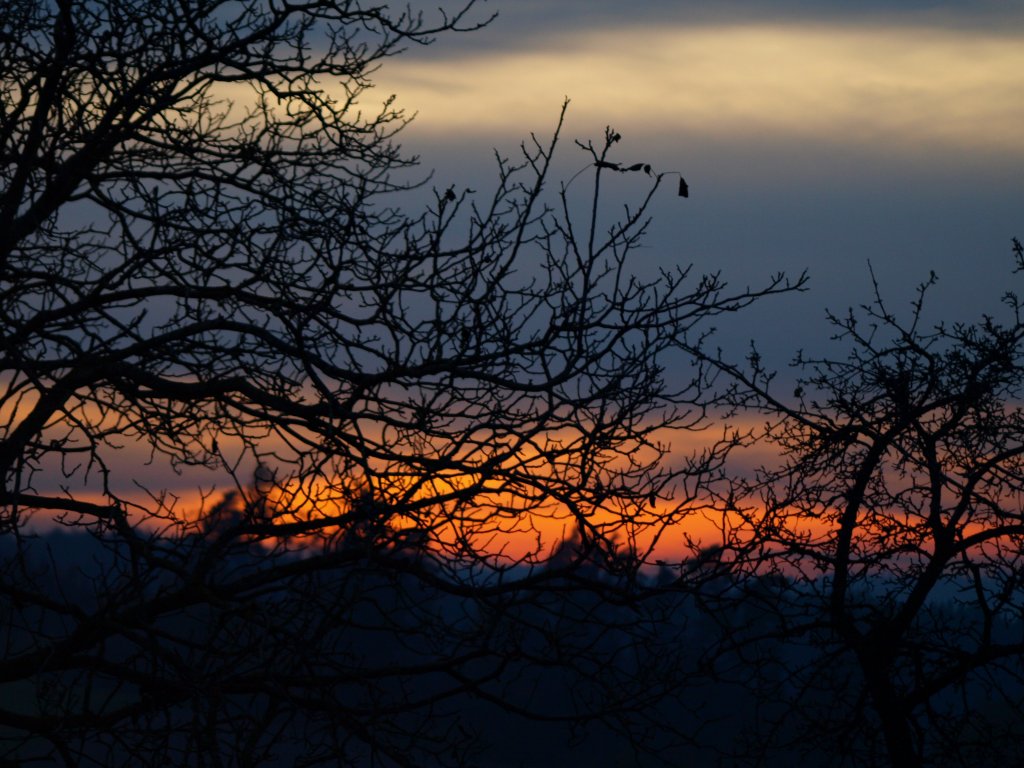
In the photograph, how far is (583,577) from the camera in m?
6.37

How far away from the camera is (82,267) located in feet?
28.7

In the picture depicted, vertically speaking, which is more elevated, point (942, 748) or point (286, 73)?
point (286, 73)

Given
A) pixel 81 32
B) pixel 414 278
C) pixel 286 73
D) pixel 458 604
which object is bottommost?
pixel 458 604

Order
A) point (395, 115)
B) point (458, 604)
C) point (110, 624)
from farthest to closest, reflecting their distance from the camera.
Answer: point (395, 115) → point (458, 604) → point (110, 624)

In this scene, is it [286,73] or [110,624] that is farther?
[286,73]

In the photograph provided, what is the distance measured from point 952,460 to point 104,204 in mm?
6556

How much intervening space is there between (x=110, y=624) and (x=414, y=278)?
299 centimetres

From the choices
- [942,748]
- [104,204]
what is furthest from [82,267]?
[942,748]

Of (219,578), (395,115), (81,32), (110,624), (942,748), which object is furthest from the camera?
(395,115)

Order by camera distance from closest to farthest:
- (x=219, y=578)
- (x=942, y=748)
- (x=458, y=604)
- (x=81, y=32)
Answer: (x=458, y=604) < (x=219, y=578) < (x=81, y=32) < (x=942, y=748)

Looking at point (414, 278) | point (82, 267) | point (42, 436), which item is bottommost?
point (42, 436)

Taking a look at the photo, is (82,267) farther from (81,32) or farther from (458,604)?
(458,604)

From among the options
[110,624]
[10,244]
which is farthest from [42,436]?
[110,624]

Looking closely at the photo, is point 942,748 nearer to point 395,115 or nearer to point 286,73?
point 395,115
